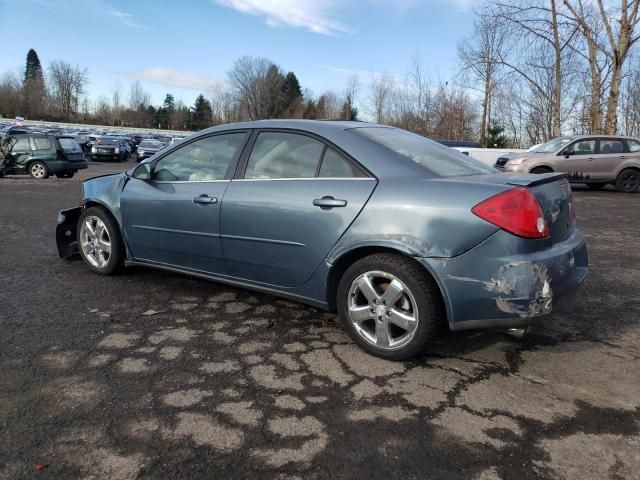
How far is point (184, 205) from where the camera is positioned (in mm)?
4078

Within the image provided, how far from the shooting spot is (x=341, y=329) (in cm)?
370

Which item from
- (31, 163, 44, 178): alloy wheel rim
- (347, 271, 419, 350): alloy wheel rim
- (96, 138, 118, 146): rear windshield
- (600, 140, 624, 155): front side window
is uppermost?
(96, 138, 118, 146): rear windshield

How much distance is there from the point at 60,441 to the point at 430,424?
66.5 inches

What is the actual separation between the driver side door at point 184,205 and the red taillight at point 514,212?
1.94 metres

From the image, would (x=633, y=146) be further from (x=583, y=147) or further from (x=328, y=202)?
(x=328, y=202)

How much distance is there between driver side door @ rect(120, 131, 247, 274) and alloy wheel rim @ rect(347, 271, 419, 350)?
1.22 m

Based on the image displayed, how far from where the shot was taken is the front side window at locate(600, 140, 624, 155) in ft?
48.0

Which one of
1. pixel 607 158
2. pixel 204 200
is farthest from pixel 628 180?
pixel 204 200

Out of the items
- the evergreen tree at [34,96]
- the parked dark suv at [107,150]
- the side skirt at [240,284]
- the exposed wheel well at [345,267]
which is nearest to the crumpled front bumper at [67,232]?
the side skirt at [240,284]

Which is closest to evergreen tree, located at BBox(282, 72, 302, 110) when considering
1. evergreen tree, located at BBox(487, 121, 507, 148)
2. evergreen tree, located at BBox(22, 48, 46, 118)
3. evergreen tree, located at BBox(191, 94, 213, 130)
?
evergreen tree, located at BBox(191, 94, 213, 130)

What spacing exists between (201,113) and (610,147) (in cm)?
9277

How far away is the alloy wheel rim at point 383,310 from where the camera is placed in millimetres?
3061

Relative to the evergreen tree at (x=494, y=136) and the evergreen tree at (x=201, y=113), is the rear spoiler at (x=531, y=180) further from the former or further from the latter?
the evergreen tree at (x=201, y=113)

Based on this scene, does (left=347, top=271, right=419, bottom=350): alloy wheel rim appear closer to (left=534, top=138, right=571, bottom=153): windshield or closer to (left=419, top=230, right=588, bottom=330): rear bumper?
(left=419, top=230, right=588, bottom=330): rear bumper
